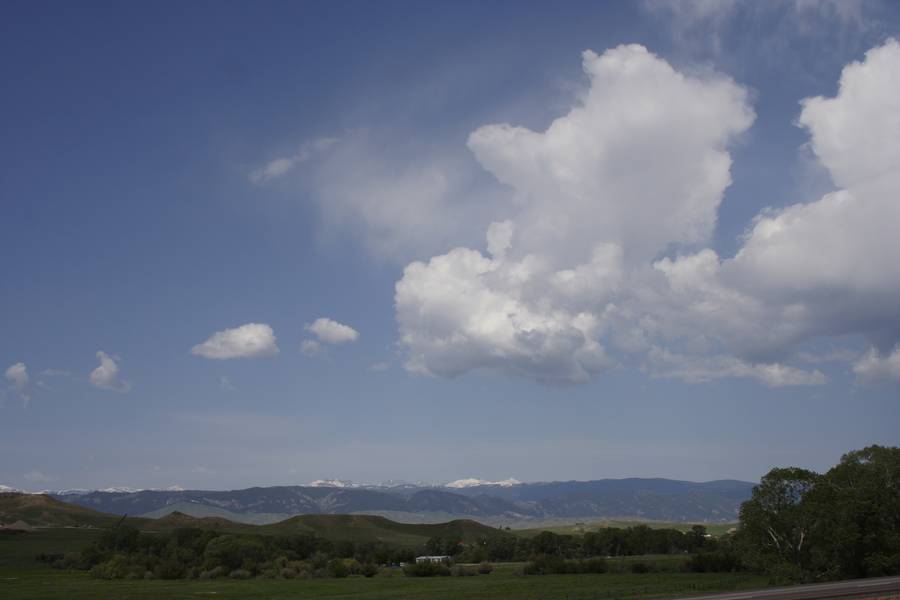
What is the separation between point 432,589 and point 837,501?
4675cm

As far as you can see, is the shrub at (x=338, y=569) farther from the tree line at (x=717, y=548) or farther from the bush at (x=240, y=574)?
the bush at (x=240, y=574)

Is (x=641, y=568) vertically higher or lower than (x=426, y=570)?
higher

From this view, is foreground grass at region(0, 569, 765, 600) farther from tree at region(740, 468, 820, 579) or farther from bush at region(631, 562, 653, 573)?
bush at region(631, 562, 653, 573)

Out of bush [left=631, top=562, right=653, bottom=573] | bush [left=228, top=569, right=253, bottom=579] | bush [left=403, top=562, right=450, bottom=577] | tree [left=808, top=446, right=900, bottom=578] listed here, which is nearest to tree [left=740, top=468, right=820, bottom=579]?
tree [left=808, top=446, right=900, bottom=578]

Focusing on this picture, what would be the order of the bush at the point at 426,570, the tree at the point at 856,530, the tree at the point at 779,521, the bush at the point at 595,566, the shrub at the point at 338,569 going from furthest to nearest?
1. the shrub at the point at 338,569
2. the bush at the point at 426,570
3. the bush at the point at 595,566
4. the tree at the point at 779,521
5. the tree at the point at 856,530

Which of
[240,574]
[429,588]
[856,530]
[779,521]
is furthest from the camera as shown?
[240,574]

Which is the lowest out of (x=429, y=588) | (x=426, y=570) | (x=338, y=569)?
(x=338, y=569)

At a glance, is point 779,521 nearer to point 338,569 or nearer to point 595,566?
point 595,566

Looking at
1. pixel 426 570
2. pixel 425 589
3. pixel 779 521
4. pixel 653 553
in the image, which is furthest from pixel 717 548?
pixel 425 589

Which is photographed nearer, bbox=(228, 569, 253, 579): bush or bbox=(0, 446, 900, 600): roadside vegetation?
bbox=(0, 446, 900, 600): roadside vegetation

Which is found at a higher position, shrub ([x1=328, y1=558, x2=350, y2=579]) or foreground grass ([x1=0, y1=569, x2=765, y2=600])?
foreground grass ([x1=0, y1=569, x2=765, y2=600])

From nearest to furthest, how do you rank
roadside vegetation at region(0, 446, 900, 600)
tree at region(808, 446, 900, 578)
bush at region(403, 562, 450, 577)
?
tree at region(808, 446, 900, 578)
roadside vegetation at region(0, 446, 900, 600)
bush at region(403, 562, 450, 577)

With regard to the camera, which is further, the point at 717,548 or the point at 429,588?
the point at 717,548

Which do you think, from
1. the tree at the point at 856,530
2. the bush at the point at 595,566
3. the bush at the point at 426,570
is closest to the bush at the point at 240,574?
the bush at the point at 426,570
